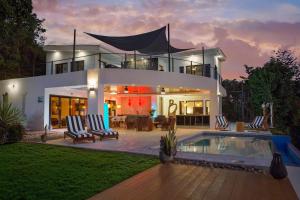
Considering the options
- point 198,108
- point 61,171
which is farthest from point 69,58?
point 61,171

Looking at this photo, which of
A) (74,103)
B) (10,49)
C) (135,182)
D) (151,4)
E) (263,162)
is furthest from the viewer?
(10,49)

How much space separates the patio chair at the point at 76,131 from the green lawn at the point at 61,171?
1696 millimetres

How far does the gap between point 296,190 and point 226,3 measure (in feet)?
34.6

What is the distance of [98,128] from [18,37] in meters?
10.7

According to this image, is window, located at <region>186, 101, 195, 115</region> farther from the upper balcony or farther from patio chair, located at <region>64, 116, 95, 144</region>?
patio chair, located at <region>64, 116, 95, 144</region>

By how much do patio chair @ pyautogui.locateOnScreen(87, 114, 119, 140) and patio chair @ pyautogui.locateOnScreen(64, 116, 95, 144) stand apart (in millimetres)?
528

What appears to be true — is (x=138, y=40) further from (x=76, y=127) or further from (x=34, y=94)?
(x=34, y=94)

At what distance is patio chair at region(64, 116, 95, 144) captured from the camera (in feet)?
33.9

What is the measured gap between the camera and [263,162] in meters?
6.34

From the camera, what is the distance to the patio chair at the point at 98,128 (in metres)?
11.4

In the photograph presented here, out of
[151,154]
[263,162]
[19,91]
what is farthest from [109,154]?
[19,91]

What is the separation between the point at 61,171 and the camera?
5.88m

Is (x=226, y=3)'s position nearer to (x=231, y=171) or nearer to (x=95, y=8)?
(x=95, y=8)

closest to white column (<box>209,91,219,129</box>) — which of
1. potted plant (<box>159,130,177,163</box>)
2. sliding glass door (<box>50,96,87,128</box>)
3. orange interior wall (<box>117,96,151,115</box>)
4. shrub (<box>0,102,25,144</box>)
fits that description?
orange interior wall (<box>117,96,151,115</box>)
